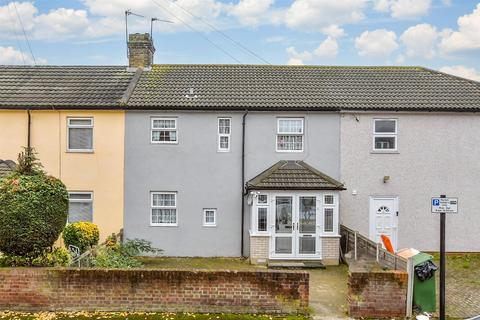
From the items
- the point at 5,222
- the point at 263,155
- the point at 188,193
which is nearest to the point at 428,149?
the point at 263,155

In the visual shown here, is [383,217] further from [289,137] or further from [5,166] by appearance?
→ [5,166]

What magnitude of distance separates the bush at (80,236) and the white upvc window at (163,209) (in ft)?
8.10

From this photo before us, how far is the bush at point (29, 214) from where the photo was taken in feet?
34.5

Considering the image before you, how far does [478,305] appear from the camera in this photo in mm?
11281

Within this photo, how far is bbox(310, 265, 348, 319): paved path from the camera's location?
10580 millimetres

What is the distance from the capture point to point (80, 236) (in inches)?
611

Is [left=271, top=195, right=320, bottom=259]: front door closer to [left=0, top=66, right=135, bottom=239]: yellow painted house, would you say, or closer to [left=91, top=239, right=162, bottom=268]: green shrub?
[left=91, top=239, right=162, bottom=268]: green shrub

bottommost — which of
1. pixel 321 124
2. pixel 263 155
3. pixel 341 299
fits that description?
pixel 341 299

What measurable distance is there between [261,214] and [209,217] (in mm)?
2236

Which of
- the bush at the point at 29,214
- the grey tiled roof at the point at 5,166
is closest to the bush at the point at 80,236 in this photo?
the grey tiled roof at the point at 5,166

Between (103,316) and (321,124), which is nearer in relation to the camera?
(103,316)

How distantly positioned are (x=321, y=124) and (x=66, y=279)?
10946mm

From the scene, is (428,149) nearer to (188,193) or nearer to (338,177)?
(338,177)

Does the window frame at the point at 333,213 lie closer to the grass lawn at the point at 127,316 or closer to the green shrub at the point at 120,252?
the green shrub at the point at 120,252
